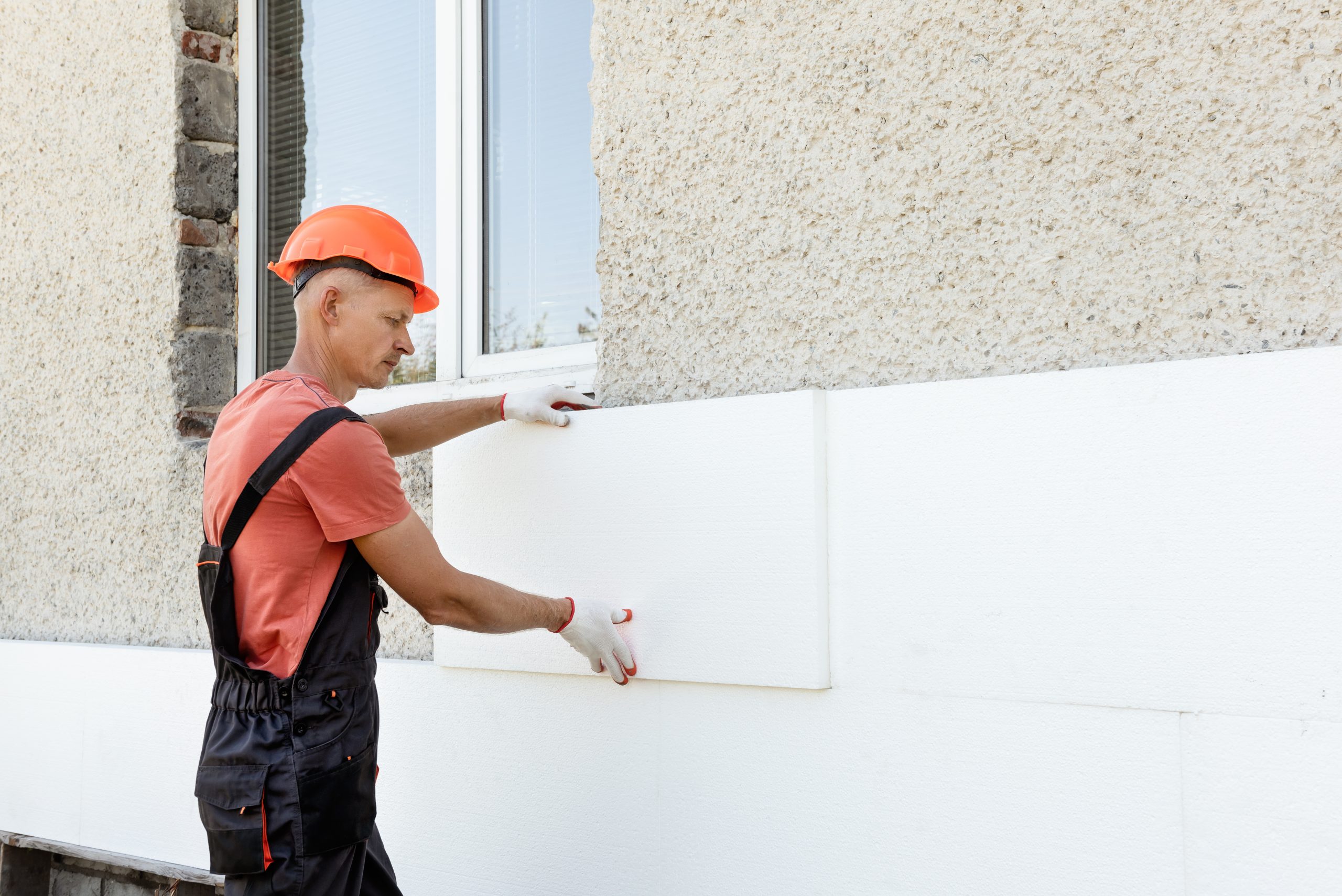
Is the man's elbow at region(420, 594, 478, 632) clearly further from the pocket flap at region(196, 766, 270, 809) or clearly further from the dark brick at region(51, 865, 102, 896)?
the dark brick at region(51, 865, 102, 896)

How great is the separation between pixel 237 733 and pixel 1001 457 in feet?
4.23

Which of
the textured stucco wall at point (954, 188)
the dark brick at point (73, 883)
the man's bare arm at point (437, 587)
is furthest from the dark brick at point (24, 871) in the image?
the textured stucco wall at point (954, 188)

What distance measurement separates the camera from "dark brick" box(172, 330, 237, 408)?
321 centimetres

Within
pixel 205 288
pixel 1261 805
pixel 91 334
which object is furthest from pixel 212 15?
pixel 1261 805

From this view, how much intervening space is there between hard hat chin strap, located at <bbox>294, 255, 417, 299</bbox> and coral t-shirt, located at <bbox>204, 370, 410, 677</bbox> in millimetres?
318

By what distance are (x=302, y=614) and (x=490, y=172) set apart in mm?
1472

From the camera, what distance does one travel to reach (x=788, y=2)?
6.81 ft

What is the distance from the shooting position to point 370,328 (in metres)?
2.08

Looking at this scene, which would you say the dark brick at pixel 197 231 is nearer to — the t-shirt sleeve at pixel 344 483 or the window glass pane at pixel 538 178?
the window glass pane at pixel 538 178

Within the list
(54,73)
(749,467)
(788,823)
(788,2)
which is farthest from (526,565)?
(54,73)

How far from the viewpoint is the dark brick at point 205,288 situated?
3246 millimetres

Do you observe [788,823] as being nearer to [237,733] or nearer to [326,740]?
[326,740]

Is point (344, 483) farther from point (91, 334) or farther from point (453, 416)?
point (91, 334)

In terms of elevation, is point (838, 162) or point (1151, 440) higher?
point (838, 162)
